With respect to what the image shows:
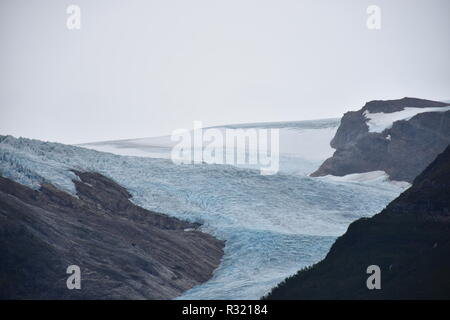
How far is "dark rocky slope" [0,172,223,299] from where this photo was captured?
137 feet

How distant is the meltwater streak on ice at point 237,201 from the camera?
168 ft

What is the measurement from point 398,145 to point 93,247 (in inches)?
2233

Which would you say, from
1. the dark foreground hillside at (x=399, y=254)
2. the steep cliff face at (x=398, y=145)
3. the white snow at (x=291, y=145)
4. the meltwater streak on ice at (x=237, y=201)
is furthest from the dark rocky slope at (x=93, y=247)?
the white snow at (x=291, y=145)

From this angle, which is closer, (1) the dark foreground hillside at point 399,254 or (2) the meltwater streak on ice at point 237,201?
(1) the dark foreground hillside at point 399,254

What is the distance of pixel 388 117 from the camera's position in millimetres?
102500

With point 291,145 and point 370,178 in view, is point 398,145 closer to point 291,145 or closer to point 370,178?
point 370,178

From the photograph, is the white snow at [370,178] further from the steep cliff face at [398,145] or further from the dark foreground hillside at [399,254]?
the dark foreground hillside at [399,254]

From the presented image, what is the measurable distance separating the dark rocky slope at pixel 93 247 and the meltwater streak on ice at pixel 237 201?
125cm

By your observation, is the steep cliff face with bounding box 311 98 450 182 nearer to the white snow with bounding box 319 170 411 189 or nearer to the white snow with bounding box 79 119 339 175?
the white snow with bounding box 319 170 411 189

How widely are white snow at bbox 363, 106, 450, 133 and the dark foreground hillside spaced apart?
56363mm
